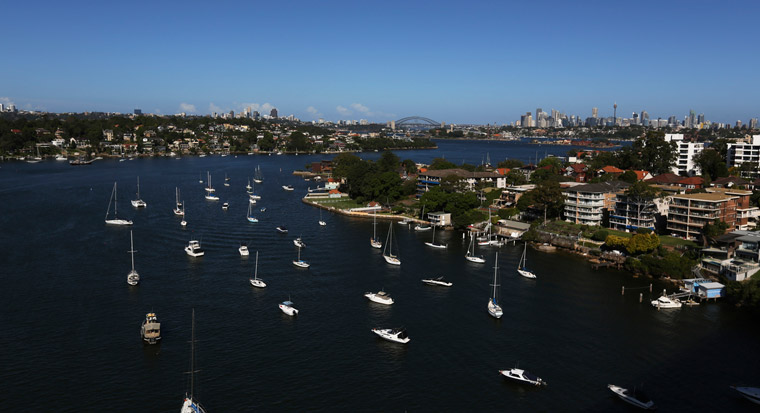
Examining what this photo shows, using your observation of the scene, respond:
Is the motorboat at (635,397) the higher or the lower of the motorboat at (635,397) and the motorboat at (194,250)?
the lower

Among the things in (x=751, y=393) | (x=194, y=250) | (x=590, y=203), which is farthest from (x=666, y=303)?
(x=194, y=250)

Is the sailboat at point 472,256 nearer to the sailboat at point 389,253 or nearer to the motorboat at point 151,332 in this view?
the sailboat at point 389,253

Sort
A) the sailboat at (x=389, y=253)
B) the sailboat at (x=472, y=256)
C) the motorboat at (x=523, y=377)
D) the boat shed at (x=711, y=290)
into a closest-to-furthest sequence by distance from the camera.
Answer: the motorboat at (x=523, y=377), the boat shed at (x=711, y=290), the sailboat at (x=389, y=253), the sailboat at (x=472, y=256)

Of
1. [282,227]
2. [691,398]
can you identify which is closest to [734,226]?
[691,398]

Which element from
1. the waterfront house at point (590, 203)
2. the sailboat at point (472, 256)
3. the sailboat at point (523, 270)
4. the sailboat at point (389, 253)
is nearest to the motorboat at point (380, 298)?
the sailboat at point (389, 253)

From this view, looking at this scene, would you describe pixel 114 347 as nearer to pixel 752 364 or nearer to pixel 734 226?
pixel 752 364

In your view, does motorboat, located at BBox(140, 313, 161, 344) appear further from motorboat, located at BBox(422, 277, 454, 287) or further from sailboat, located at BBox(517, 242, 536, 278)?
sailboat, located at BBox(517, 242, 536, 278)
